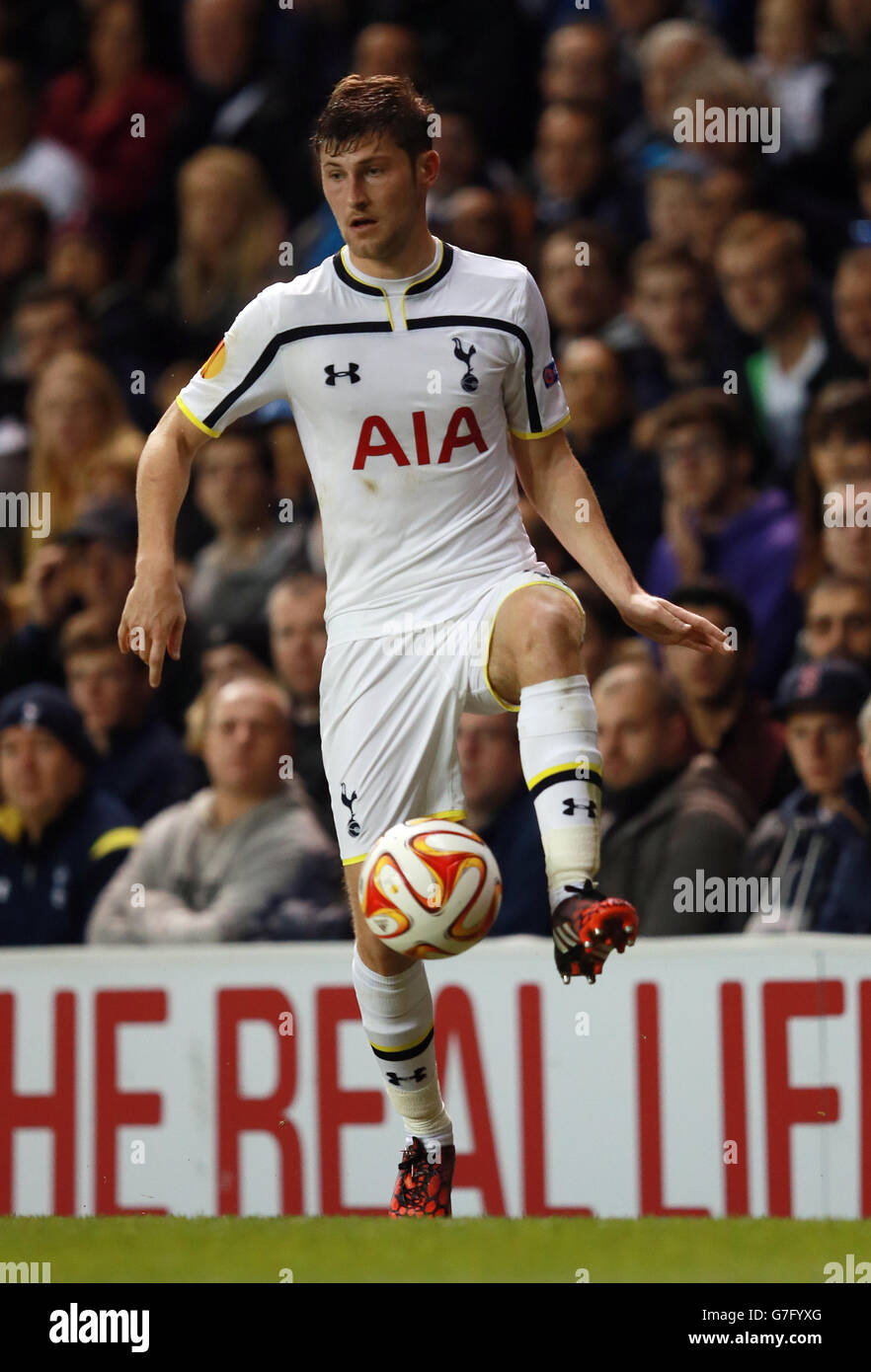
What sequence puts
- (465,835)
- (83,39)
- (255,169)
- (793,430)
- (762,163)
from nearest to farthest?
(465,835), (793,430), (762,163), (255,169), (83,39)

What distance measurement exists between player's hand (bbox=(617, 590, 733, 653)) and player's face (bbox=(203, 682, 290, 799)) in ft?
10.7

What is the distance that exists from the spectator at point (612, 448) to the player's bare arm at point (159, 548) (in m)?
3.42

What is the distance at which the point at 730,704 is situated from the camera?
8.43 meters

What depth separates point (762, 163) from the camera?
10070 millimetres

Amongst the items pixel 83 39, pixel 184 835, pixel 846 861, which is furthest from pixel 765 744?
pixel 83 39

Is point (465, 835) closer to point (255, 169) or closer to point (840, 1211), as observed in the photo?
point (840, 1211)

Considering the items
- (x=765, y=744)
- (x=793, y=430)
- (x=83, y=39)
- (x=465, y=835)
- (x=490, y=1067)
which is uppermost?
(x=83, y=39)

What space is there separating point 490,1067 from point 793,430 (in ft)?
10.4

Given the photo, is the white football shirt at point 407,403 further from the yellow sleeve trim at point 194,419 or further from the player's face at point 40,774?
the player's face at point 40,774

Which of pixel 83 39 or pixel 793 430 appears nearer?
pixel 793 430

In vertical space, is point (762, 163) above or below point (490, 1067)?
above

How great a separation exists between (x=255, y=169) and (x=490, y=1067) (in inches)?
205

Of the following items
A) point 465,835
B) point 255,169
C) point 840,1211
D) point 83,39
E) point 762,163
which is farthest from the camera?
point 83,39

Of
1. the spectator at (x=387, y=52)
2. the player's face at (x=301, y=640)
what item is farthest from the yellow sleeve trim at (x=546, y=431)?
the spectator at (x=387, y=52)
